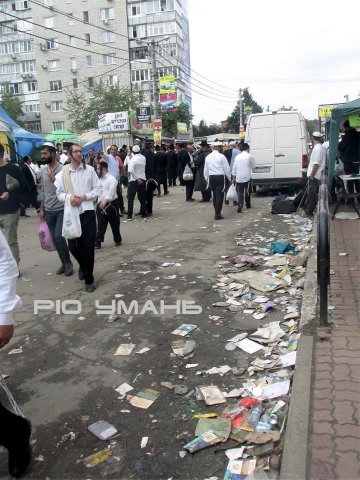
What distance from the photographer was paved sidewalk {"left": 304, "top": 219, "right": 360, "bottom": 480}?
2.37m

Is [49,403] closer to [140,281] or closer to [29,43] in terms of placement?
[140,281]

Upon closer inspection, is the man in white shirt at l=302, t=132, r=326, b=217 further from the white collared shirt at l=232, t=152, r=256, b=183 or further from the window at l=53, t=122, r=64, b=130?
the window at l=53, t=122, r=64, b=130

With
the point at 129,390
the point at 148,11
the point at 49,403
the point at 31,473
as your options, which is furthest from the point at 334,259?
the point at 148,11

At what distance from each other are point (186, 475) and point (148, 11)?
67.0 meters

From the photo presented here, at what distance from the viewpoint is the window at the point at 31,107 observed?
68125 mm

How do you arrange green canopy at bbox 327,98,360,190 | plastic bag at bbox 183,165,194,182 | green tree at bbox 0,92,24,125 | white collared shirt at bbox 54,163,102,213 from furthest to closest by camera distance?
green tree at bbox 0,92,24,125
plastic bag at bbox 183,165,194,182
green canopy at bbox 327,98,360,190
white collared shirt at bbox 54,163,102,213

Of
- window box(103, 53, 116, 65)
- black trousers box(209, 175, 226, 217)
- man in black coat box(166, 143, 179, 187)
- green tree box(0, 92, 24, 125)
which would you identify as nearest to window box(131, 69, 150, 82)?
window box(103, 53, 116, 65)

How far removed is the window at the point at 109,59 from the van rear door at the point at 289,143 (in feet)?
179

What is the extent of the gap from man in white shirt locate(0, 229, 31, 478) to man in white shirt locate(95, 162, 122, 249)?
5545 mm

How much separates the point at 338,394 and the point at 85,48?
67.6 metres

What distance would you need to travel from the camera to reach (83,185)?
597cm

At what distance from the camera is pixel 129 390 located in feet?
11.2

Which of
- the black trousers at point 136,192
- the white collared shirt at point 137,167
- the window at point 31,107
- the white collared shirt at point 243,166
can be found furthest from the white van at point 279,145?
the window at point 31,107

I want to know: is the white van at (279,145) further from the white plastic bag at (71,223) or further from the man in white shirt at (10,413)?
the man in white shirt at (10,413)
